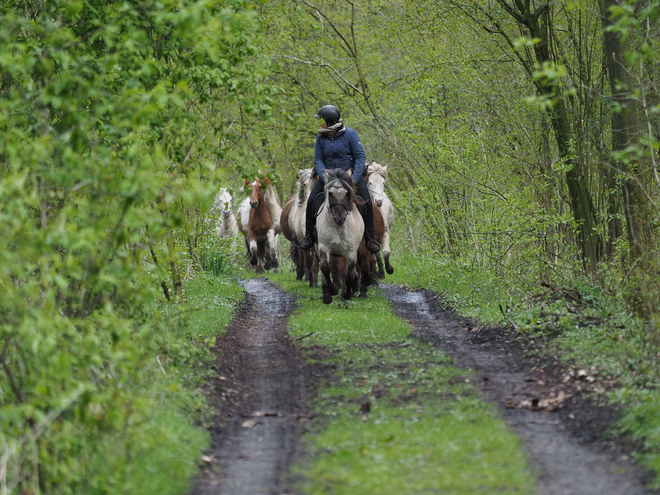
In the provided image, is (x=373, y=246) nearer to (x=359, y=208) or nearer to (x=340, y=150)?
(x=359, y=208)

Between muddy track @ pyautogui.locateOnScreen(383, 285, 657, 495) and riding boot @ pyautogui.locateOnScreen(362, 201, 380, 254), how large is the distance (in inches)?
114

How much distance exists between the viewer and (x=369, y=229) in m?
14.4

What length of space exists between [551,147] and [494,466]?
9507 mm

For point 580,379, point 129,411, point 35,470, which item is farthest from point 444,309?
point 35,470

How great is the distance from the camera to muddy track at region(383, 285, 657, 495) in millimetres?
5637

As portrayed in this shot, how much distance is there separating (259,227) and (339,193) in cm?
882

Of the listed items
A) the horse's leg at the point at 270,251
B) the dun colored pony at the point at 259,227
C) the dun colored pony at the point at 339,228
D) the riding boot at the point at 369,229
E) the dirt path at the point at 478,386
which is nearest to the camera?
the dirt path at the point at 478,386

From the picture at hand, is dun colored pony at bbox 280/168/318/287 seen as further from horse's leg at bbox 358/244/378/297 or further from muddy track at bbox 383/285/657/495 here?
muddy track at bbox 383/285/657/495

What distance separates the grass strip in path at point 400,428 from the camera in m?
5.66

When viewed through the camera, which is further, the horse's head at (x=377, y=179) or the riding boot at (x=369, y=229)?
the horse's head at (x=377, y=179)

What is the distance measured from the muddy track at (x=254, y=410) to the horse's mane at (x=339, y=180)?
233 cm

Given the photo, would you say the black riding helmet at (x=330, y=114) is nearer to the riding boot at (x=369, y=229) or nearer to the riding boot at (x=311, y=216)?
the riding boot at (x=311, y=216)

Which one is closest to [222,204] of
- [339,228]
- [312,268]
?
[312,268]

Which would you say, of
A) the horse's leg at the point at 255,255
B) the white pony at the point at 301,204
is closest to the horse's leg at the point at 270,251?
the horse's leg at the point at 255,255
